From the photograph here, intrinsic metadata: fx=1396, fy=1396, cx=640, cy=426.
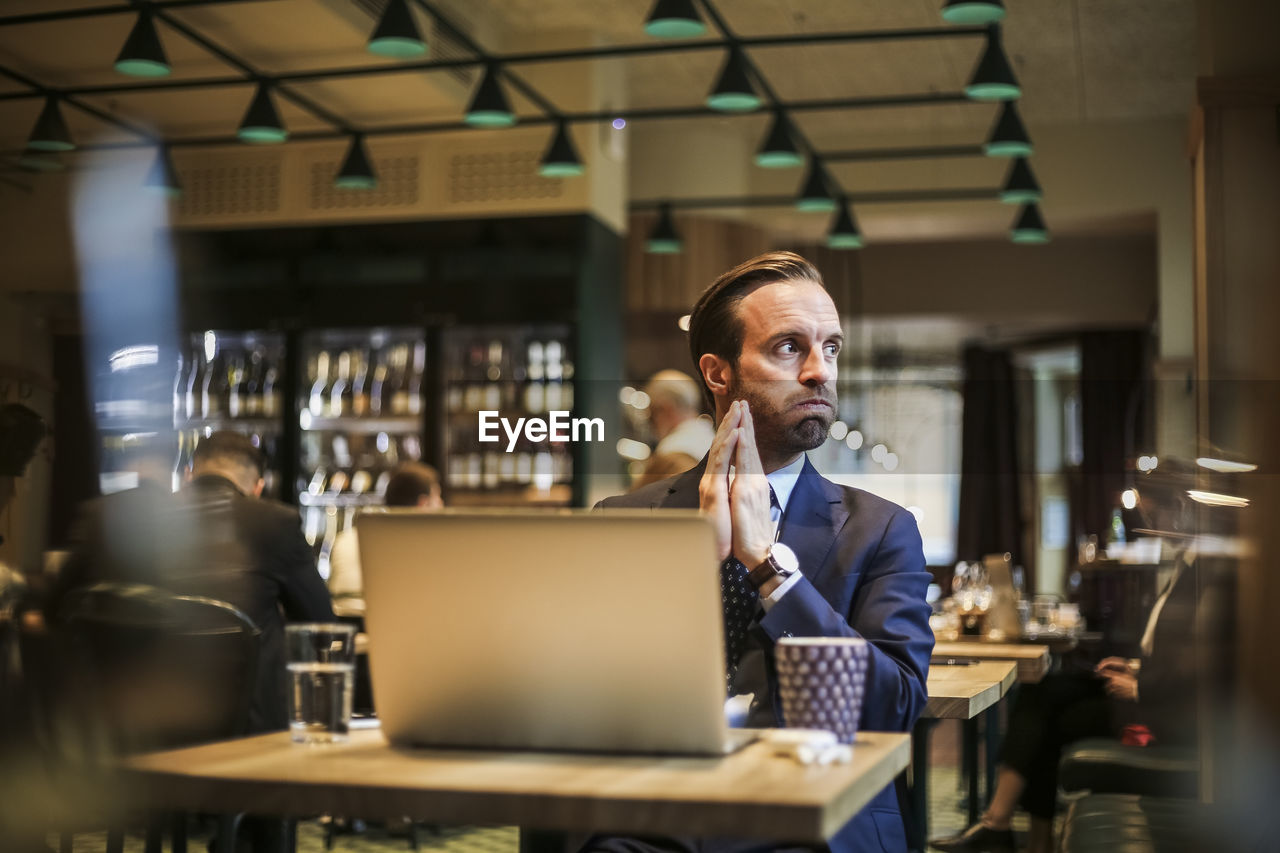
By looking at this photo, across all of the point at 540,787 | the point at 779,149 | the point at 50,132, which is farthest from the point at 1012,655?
the point at 779,149

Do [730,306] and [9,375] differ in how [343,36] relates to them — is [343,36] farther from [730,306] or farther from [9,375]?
[730,306]

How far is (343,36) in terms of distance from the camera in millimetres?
6902

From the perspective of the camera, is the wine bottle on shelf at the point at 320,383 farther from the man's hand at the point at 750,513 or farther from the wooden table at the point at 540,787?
the wooden table at the point at 540,787

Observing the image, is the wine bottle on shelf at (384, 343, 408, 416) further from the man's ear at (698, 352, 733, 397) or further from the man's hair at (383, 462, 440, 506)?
the man's ear at (698, 352, 733, 397)

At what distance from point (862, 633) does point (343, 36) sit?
593 cm

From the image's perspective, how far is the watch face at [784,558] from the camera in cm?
156

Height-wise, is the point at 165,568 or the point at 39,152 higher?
the point at 39,152

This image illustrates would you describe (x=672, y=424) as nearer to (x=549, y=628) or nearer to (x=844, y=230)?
(x=549, y=628)

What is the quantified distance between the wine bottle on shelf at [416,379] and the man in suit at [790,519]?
6.59m

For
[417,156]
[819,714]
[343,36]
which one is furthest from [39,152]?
[819,714]

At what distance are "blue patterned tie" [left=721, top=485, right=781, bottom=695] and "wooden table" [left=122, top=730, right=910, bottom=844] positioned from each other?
428 millimetres

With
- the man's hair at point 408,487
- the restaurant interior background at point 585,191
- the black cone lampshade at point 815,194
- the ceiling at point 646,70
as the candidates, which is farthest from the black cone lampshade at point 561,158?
the man's hair at point 408,487

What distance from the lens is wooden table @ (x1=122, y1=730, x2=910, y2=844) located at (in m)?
1.08

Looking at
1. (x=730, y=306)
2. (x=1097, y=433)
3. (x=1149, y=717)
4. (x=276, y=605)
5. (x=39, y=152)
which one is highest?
(x=39, y=152)
